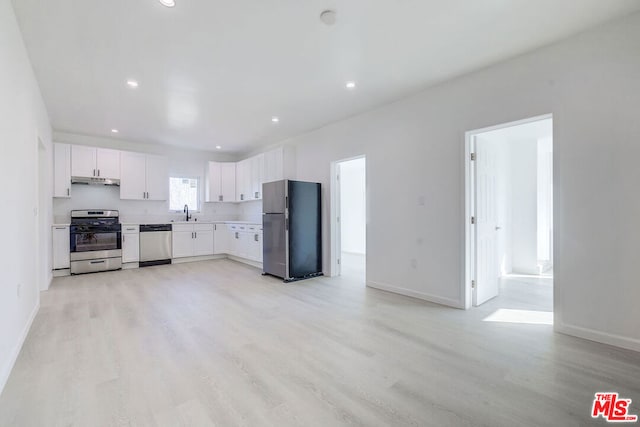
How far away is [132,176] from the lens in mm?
6051

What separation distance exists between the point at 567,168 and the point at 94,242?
276 inches

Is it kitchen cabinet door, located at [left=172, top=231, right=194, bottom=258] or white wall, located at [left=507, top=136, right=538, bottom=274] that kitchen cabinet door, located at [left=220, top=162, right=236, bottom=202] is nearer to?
kitchen cabinet door, located at [left=172, top=231, right=194, bottom=258]

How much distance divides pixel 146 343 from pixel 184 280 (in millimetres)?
2425

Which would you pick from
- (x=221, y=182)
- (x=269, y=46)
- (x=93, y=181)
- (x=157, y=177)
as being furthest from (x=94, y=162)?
(x=269, y=46)

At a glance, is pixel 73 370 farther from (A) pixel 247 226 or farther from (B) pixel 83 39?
(A) pixel 247 226

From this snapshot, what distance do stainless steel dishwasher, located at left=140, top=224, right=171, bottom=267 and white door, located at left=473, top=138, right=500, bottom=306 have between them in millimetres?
5857

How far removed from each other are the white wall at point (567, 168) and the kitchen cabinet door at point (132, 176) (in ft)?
17.7

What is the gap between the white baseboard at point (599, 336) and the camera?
2311 millimetres

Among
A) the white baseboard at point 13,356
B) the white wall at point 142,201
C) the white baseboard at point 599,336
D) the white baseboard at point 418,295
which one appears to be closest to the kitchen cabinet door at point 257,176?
the white wall at point 142,201

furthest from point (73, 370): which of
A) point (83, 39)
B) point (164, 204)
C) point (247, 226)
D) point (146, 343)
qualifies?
point (164, 204)

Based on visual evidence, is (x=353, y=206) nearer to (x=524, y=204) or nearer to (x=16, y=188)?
(x=524, y=204)

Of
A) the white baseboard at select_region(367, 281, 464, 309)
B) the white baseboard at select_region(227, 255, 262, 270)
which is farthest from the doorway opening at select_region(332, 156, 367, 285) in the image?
the white baseboard at select_region(367, 281, 464, 309)

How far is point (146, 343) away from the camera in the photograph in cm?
248

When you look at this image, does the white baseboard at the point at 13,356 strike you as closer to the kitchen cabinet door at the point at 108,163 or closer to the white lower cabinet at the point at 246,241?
the white lower cabinet at the point at 246,241
